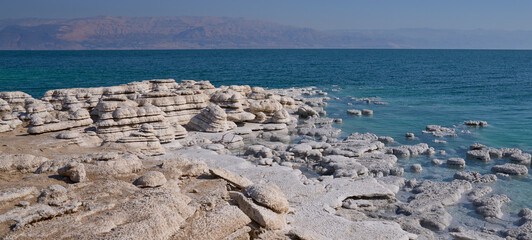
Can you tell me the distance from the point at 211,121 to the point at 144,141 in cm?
477

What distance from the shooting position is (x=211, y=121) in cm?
1833

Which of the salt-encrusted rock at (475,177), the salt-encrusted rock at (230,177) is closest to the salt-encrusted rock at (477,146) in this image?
the salt-encrusted rock at (475,177)

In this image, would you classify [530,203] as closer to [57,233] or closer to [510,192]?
[510,192]

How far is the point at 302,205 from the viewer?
9.62 meters

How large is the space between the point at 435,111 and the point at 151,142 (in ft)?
61.3

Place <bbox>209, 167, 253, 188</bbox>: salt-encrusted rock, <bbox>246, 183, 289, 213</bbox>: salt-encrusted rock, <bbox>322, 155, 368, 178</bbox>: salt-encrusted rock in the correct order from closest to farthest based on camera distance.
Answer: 1. <bbox>246, 183, 289, 213</bbox>: salt-encrusted rock
2. <bbox>209, 167, 253, 188</bbox>: salt-encrusted rock
3. <bbox>322, 155, 368, 178</bbox>: salt-encrusted rock

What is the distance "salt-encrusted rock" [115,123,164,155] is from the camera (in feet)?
44.8

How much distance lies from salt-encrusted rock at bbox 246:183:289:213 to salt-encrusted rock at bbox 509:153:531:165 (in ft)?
35.2

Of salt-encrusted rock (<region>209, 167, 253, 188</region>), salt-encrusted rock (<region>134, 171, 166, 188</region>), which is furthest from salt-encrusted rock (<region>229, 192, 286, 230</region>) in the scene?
salt-encrusted rock (<region>134, 171, 166, 188</region>)

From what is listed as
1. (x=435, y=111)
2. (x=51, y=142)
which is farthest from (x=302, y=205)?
(x=435, y=111)

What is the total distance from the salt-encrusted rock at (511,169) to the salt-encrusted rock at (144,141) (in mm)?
11075

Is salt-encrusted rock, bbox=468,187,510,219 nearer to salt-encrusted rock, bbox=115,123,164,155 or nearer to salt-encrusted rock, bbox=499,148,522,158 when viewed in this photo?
salt-encrusted rock, bbox=499,148,522,158

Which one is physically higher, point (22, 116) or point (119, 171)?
point (119, 171)

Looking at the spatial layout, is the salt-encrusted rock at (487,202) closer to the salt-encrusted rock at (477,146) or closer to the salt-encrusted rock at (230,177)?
the salt-encrusted rock at (477,146)
